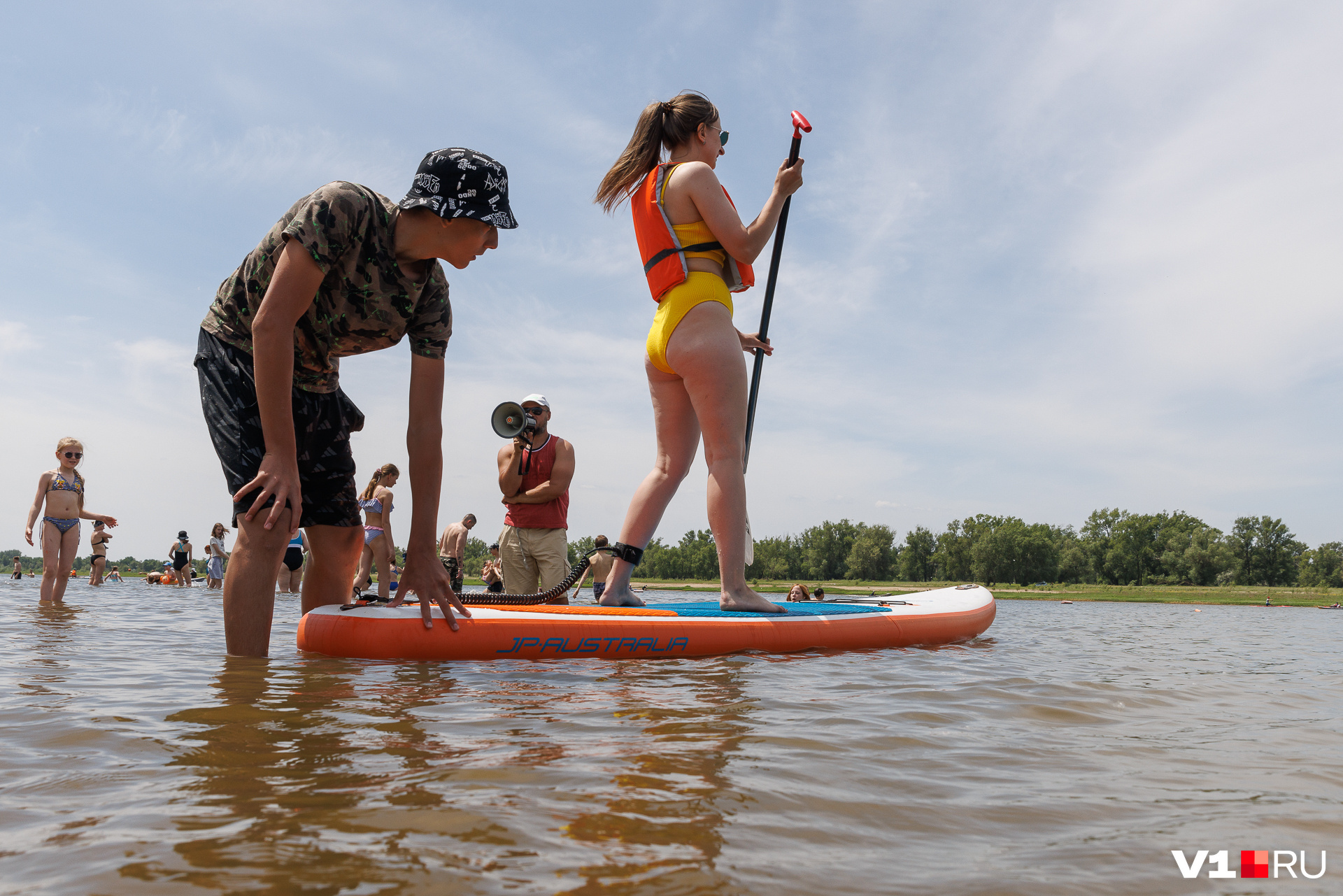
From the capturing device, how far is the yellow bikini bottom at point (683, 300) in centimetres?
382

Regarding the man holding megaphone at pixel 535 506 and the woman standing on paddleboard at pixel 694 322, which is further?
the man holding megaphone at pixel 535 506

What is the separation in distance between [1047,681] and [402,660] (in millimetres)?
2421

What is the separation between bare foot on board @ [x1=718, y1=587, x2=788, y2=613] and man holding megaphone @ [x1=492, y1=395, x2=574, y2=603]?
227 centimetres

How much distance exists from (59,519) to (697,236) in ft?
26.0

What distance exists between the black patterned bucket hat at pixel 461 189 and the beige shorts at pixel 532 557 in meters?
3.61

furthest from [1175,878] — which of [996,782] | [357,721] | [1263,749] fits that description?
[357,721]

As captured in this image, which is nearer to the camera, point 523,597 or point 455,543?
point 523,597

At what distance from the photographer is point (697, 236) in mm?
3893

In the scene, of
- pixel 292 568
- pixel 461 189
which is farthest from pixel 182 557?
pixel 461 189

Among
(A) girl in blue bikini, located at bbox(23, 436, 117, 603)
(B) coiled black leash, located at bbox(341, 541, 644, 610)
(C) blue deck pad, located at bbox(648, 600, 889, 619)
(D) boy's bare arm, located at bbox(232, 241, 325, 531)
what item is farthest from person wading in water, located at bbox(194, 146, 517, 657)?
(A) girl in blue bikini, located at bbox(23, 436, 117, 603)

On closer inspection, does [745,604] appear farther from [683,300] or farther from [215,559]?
[215,559]

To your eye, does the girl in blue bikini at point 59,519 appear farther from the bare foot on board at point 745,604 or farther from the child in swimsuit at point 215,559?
the child in swimsuit at point 215,559

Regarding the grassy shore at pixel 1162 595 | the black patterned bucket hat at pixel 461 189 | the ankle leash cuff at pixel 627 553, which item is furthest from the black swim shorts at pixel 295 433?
the grassy shore at pixel 1162 595

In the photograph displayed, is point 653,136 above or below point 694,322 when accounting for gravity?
above
